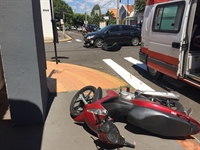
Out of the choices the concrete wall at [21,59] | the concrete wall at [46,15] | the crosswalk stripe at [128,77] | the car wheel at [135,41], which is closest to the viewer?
the concrete wall at [21,59]

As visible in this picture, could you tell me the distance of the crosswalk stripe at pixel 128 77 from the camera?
5.70m

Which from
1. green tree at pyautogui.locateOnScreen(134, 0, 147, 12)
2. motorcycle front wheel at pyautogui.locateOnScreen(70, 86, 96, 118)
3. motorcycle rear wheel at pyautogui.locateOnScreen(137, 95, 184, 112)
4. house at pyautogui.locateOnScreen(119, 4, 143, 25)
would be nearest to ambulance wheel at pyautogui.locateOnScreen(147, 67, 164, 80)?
motorcycle rear wheel at pyautogui.locateOnScreen(137, 95, 184, 112)


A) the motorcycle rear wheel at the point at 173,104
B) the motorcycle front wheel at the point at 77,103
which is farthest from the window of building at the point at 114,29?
the motorcycle rear wheel at the point at 173,104

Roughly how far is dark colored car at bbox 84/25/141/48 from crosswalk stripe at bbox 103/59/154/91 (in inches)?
190

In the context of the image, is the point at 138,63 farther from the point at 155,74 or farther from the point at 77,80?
the point at 77,80

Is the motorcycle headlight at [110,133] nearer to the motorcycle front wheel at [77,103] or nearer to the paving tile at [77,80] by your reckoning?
the motorcycle front wheel at [77,103]

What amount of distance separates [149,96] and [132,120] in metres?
0.57

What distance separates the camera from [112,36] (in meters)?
13.7

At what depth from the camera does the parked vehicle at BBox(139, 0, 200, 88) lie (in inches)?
182

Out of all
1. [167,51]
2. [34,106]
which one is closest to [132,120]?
[34,106]

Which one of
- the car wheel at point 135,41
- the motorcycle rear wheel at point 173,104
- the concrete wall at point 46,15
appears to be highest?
the concrete wall at point 46,15

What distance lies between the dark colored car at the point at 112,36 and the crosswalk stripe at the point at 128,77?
4.82 m

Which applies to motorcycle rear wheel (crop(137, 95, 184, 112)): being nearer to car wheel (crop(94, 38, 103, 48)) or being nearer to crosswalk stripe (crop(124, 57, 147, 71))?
crosswalk stripe (crop(124, 57, 147, 71))

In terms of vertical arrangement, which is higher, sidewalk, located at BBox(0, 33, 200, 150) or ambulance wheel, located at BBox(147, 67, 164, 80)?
ambulance wheel, located at BBox(147, 67, 164, 80)
